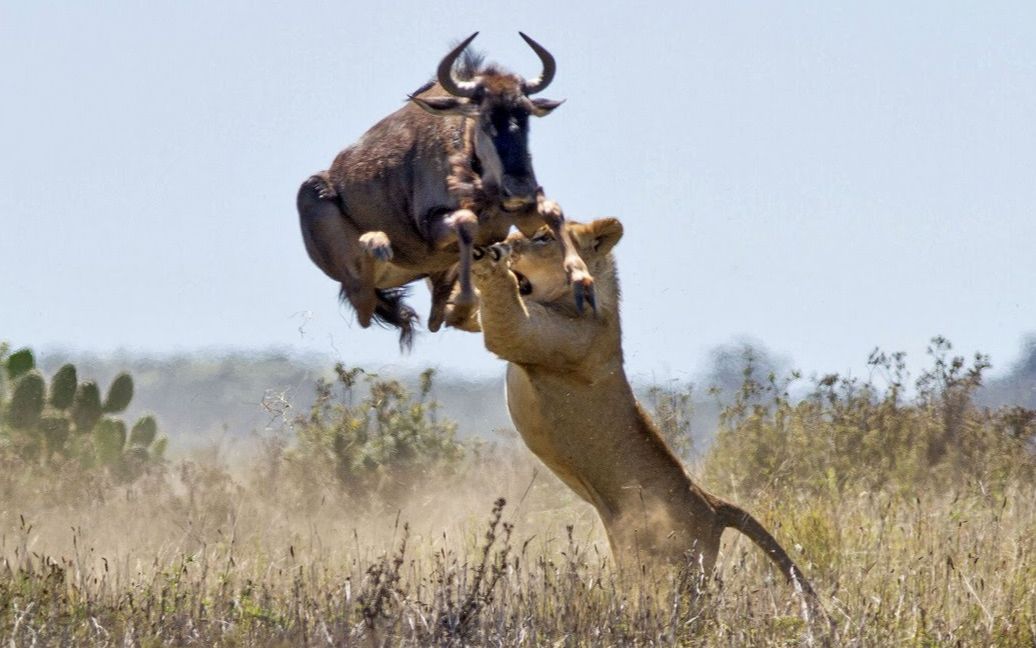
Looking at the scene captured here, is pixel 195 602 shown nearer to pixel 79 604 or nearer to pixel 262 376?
pixel 79 604

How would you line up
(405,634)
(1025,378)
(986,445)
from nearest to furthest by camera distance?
1. (405,634)
2. (986,445)
3. (1025,378)

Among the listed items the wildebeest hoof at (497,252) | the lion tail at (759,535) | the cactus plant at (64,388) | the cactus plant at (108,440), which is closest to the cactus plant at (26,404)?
the cactus plant at (64,388)

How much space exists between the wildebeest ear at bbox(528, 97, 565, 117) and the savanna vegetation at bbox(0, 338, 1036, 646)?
2.40 meters

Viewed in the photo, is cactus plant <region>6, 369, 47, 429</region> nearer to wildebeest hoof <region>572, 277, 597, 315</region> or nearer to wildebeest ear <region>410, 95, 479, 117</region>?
wildebeest ear <region>410, 95, 479, 117</region>

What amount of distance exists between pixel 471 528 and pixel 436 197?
3.83 meters

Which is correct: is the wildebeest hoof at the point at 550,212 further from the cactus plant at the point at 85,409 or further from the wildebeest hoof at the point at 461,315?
the cactus plant at the point at 85,409

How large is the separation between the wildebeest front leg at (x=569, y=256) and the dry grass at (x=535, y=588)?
1.25 meters

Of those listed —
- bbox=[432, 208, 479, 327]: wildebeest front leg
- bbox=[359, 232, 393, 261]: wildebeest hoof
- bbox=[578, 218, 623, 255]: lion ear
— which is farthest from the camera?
bbox=[578, 218, 623, 255]: lion ear

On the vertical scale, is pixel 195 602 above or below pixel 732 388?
below

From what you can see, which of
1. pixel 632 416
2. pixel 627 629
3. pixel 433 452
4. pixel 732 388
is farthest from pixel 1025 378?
pixel 627 629

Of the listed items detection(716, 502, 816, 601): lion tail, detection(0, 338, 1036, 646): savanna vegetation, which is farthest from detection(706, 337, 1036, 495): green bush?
detection(716, 502, 816, 601): lion tail

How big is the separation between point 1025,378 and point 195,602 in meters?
22.7

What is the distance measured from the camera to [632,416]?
10.7 metres

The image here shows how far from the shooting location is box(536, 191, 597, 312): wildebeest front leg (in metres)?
9.97
